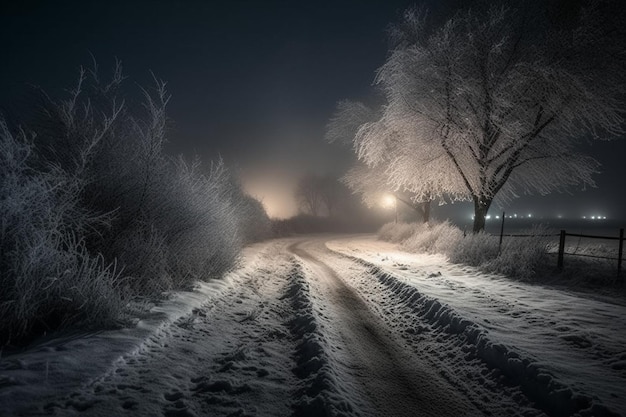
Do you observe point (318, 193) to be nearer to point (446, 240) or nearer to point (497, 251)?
point (446, 240)

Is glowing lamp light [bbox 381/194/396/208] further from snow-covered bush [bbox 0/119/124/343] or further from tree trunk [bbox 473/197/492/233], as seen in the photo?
snow-covered bush [bbox 0/119/124/343]

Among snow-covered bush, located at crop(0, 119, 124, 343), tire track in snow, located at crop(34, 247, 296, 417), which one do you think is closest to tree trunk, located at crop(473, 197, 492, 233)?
tire track in snow, located at crop(34, 247, 296, 417)

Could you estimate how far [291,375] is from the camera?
160 inches

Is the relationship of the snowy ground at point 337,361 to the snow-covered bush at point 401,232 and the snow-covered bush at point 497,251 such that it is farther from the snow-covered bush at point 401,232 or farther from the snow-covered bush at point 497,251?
the snow-covered bush at point 401,232

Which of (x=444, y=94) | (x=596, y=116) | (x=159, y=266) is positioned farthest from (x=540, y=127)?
(x=159, y=266)

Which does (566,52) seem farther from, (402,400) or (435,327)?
(402,400)

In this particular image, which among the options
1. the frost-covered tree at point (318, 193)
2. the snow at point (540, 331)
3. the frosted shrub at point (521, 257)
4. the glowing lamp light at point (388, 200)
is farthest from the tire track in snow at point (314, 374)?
the frost-covered tree at point (318, 193)

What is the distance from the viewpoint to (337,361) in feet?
14.5

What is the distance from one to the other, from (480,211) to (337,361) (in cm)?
1216

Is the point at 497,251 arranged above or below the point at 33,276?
above

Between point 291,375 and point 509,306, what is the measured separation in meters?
5.23

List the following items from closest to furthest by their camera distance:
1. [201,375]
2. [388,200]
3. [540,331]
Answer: [201,375] < [540,331] < [388,200]

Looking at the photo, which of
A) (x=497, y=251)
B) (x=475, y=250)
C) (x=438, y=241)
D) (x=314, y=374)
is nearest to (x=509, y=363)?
(x=314, y=374)

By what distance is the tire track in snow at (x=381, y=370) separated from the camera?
3.58 meters
